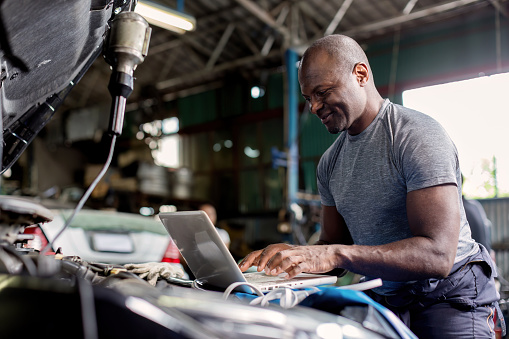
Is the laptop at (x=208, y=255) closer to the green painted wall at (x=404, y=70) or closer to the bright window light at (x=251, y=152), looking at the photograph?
the green painted wall at (x=404, y=70)

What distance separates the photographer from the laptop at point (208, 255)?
3.78 ft

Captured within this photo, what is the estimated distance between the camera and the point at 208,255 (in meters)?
1.25

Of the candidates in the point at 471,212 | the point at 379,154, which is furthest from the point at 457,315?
the point at 471,212

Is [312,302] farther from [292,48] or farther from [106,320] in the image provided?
[292,48]

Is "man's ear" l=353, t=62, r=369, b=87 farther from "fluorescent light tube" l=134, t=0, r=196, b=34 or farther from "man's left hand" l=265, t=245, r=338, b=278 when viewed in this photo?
"fluorescent light tube" l=134, t=0, r=196, b=34

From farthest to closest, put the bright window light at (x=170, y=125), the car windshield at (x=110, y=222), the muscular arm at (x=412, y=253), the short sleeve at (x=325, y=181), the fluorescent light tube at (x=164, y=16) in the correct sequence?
the bright window light at (x=170, y=125), the fluorescent light tube at (x=164, y=16), the car windshield at (x=110, y=222), the short sleeve at (x=325, y=181), the muscular arm at (x=412, y=253)

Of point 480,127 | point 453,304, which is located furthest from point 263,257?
point 480,127

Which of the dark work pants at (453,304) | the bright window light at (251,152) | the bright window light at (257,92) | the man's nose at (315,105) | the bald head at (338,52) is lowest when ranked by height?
the dark work pants at (453,304)

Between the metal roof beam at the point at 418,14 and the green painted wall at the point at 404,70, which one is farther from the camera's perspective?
the green painted wall at the point at 404,70

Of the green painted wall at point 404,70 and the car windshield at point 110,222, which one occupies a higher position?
the green painted wall at point 404,70

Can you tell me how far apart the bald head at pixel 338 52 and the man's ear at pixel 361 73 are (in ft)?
0.05

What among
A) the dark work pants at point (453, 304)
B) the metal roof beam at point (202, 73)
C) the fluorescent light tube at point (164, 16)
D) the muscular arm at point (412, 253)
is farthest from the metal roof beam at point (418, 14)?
the muscular arm at point (412, 253)

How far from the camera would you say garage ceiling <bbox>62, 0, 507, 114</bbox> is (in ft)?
32.5

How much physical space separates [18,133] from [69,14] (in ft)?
1.68
